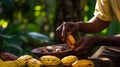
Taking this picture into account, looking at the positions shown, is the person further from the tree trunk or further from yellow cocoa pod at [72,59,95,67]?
the tree trunk

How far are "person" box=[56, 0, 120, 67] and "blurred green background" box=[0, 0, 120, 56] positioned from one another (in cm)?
68

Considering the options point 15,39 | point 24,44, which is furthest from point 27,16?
point 15,39

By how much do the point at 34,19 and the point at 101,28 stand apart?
349 centimetres

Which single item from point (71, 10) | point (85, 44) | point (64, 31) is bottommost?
point (85, 44)

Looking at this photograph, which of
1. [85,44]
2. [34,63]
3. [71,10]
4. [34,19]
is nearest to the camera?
[34,63]

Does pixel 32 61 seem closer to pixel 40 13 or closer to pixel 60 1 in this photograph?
pixel 60 1

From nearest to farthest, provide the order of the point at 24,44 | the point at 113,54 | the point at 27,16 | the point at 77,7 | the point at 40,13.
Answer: the point at 113,54
the point at 77,7
the point at 24,44
the point at 27,16
the point at 40,13

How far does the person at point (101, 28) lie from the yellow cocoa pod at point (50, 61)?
0.20m

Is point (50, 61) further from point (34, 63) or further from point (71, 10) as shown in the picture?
point (71, 10)

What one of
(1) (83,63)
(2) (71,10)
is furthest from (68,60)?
(2) (71,10)

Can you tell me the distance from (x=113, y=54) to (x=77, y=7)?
912 mm

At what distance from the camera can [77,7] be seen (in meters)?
4.21

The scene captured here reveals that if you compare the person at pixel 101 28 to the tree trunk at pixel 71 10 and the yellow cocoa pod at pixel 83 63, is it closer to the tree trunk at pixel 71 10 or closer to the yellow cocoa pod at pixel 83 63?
the yellow cocoa pod at pixel 83 63

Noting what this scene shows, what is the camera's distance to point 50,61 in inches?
112
